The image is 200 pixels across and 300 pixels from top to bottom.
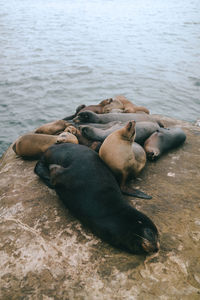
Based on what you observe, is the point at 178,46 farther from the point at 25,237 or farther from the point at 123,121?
the point at 25,237

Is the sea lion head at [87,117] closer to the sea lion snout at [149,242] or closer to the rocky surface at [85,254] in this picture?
the rocky surface at [85,254]

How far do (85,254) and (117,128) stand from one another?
2274 millimetres

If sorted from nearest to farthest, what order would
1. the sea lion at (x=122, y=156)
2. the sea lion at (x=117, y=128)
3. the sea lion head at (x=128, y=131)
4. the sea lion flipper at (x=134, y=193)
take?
the sea lion flipper at (x=134, y=193) → the sea lion at (x=122, y=156) → the sea lion head at (x=128, y=131) → the sea lion at (x=117, y=128)

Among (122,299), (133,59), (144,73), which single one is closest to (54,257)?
(122,299)

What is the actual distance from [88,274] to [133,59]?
1345 cm

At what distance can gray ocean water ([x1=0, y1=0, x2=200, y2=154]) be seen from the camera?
9266mm

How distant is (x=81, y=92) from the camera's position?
34.8ft

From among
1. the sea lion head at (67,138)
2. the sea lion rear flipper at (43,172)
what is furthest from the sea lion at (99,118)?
the sea lion rear flipper at (43,172)

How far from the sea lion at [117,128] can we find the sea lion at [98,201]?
81cm

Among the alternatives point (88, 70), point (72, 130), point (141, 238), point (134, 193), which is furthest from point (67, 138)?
point (88, 70)

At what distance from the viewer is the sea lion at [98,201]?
251cm

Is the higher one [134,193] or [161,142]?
[134,193]

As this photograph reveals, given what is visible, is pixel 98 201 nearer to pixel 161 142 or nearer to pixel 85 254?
pixel 85 254

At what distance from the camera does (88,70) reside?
42.2 feet
